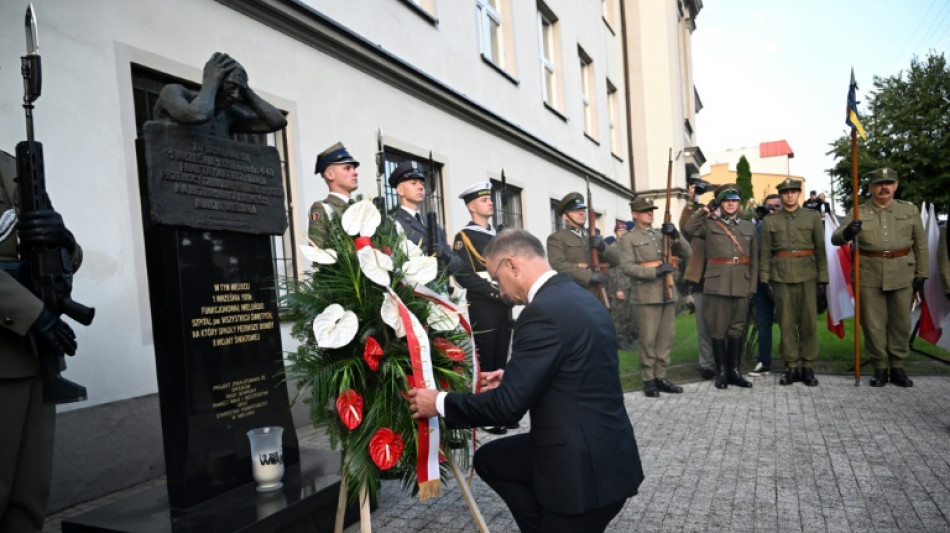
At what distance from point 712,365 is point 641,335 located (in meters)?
1.49

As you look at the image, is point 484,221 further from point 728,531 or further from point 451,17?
point 451,17

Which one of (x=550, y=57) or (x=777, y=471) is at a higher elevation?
(x=550, y=57)

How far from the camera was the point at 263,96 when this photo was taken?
6.13m

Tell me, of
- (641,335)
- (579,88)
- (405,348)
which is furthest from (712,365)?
(579,88)

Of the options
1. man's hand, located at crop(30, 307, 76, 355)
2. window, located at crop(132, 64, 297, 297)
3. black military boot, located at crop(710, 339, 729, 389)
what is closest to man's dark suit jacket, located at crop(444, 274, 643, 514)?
window, located at crop(132, 64, 297, 297)

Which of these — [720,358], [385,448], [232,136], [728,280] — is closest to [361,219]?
[385,448]

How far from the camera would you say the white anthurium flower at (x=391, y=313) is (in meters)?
2.83

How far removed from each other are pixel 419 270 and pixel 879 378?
595cm

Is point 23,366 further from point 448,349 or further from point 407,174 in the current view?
point 407,174

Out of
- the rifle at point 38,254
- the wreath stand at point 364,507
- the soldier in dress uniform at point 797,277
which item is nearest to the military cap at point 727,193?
the soldier in dress uniform at point 797,277

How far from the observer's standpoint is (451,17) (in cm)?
1016

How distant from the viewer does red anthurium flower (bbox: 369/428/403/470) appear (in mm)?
2787

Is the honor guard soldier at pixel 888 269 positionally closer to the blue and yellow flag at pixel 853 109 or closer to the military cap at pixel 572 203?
the blue and yellow flag at pixel 853 109

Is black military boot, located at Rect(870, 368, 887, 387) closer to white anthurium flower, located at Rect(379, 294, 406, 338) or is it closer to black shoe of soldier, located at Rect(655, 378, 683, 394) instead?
black shoe of soldier, located at Rect(655, 378, 683, 394)
